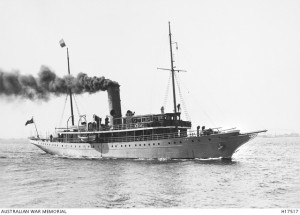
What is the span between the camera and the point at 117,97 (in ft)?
131

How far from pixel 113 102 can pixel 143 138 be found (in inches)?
258

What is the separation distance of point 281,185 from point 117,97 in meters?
22.2

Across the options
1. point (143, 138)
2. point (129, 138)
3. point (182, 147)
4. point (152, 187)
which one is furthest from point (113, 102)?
point (152, 187)

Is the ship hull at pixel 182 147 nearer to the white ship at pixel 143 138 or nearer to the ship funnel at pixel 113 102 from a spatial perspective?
the white ship at pixel 143 138

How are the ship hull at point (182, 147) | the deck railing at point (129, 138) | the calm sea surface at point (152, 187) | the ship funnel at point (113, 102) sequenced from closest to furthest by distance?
the calm sea surface at point (152, 187), the ship hull at point (182, 147), the deck railing at point (129, 138), the ship funnel at point (113, 102)

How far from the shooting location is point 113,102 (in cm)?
3972

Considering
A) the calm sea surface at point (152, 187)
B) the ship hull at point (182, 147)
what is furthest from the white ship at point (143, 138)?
the calm sea surface at point (152, 187)

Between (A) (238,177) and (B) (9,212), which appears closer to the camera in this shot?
(B) (9,212)

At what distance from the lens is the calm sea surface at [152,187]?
17.6 metres

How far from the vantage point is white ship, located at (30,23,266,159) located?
1302 inches

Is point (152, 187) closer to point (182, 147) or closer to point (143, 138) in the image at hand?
point (182, 147)

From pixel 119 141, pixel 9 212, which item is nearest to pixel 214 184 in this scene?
pixel 9 212

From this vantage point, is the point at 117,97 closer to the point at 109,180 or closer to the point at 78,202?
the point at 109,180

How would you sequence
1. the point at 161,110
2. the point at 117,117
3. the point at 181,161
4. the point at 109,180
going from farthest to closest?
the point at 117,117, the point at 161,110, the point at 181,161, the point at 109,180
